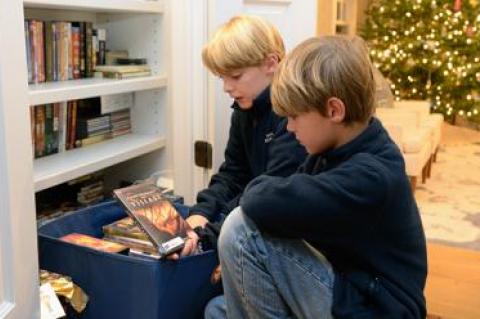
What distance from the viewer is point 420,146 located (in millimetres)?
3441

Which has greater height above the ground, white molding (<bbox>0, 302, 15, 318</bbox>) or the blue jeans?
the blue jeans

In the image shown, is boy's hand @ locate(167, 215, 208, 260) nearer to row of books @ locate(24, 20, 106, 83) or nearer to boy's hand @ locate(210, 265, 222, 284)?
boy's hand @ locate(210, 265, 222, 284)

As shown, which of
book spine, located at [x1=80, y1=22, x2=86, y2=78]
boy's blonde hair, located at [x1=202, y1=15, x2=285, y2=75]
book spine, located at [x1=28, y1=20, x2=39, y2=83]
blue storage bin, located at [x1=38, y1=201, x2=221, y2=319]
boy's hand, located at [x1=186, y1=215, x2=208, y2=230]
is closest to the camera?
blue storage bin, located at [x1=38, y1=201, x2=221, y2=319]

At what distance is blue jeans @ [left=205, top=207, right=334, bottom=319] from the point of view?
3.51ft

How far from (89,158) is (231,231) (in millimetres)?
728

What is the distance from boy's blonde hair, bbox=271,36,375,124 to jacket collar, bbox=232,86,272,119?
0.37m

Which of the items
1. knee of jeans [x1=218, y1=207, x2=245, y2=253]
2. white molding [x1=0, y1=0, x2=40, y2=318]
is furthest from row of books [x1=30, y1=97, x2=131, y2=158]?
knee of jeans [x1=218, y1=207, x2=245, y2=253]

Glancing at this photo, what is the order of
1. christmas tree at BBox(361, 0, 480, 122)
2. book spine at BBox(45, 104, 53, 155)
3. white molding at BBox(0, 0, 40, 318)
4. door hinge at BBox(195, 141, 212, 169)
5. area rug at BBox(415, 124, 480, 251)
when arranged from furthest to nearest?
christmas tree at BBox(361, 0, 480, 122) < area rug at BBox(415, 124, 480, 251) < door hinge at BBox(195, 141, 212, 169) < book spine at BBox(45, 104, 53, 155) < white molding at BBox(0, 0, 40, 318)

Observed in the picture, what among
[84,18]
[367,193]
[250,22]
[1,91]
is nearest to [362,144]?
[367,193]

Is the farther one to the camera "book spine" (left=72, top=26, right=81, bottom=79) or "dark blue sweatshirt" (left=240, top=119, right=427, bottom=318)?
"book spine" (left=72, top=26, right=81, bottom=79)

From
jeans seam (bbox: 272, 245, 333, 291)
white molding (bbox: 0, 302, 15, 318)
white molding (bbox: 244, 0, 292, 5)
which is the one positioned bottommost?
white molding (bbox: 0, 302, 15, 318)

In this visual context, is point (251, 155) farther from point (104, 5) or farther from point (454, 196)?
point (454, 196)

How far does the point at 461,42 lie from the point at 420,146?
2070mm

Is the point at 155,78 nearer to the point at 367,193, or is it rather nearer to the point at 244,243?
the point at 244,243
